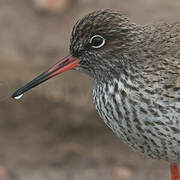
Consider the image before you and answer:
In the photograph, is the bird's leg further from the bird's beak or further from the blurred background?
the blurred background

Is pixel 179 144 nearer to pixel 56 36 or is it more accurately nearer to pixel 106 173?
pixel 106 173

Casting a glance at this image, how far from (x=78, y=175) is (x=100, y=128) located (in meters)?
0.64

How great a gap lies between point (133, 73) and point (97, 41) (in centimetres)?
34

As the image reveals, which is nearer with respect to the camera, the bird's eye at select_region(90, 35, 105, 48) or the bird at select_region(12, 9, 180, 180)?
the bird at select_region(12, 9, 180, 180)

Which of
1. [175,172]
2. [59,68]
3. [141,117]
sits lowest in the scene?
[175,172]

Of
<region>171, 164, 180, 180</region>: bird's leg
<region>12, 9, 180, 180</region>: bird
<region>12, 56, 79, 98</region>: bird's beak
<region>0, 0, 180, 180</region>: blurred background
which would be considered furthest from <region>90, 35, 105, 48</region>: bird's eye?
<region>0, 0, 180, 180</region>: blurred background

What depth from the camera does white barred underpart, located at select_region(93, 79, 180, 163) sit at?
12.3 ft

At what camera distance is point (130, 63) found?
152 inches

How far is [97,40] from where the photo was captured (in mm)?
3883

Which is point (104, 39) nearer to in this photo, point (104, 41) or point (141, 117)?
point (104, 41)

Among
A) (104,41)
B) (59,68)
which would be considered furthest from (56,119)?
(104,41)

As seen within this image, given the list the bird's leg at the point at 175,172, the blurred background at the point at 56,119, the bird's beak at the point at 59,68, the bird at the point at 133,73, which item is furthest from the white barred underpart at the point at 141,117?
the blurred background at the point at 56,119

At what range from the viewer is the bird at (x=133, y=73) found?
12.3 feet

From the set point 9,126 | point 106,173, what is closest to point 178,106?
point 106,173
